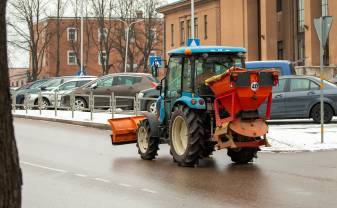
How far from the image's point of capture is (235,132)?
13016 millimetres

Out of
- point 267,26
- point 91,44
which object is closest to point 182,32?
point 267,26

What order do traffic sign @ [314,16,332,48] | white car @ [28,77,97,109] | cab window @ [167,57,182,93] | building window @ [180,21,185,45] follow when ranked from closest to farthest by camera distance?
cab window @ [167,57,182,93]
traffic sign @ [314,16,332,48]
white car @ [28,77,97,109]
building window @ [180,21,185,45]

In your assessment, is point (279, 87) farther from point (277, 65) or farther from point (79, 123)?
point (79, 123)

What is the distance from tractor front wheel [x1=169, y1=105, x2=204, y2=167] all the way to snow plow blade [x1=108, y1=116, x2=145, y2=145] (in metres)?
2.20

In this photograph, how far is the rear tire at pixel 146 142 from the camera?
1484 centimetres

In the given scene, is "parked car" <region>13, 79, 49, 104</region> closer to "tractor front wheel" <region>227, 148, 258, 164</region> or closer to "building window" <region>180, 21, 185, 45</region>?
"tractor front wheel" <region>227, 148, 258, 164</region>

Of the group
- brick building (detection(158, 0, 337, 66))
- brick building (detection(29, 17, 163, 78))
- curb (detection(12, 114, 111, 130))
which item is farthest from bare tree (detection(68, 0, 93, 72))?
curb (detection(12, 114, 111, 130))

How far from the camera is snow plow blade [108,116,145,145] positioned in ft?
52.3

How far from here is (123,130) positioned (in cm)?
1603

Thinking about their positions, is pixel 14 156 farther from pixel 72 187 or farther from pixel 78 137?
pixel 78 137

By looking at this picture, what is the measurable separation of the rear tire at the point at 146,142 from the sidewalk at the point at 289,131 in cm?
320

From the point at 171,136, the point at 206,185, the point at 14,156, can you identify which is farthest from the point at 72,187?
the point at 14,156

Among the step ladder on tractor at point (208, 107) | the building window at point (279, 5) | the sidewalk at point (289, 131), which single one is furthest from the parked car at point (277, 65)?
the building window at point (279, 5)

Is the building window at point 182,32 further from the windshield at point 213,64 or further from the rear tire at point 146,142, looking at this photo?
the windshield at point 213,64
